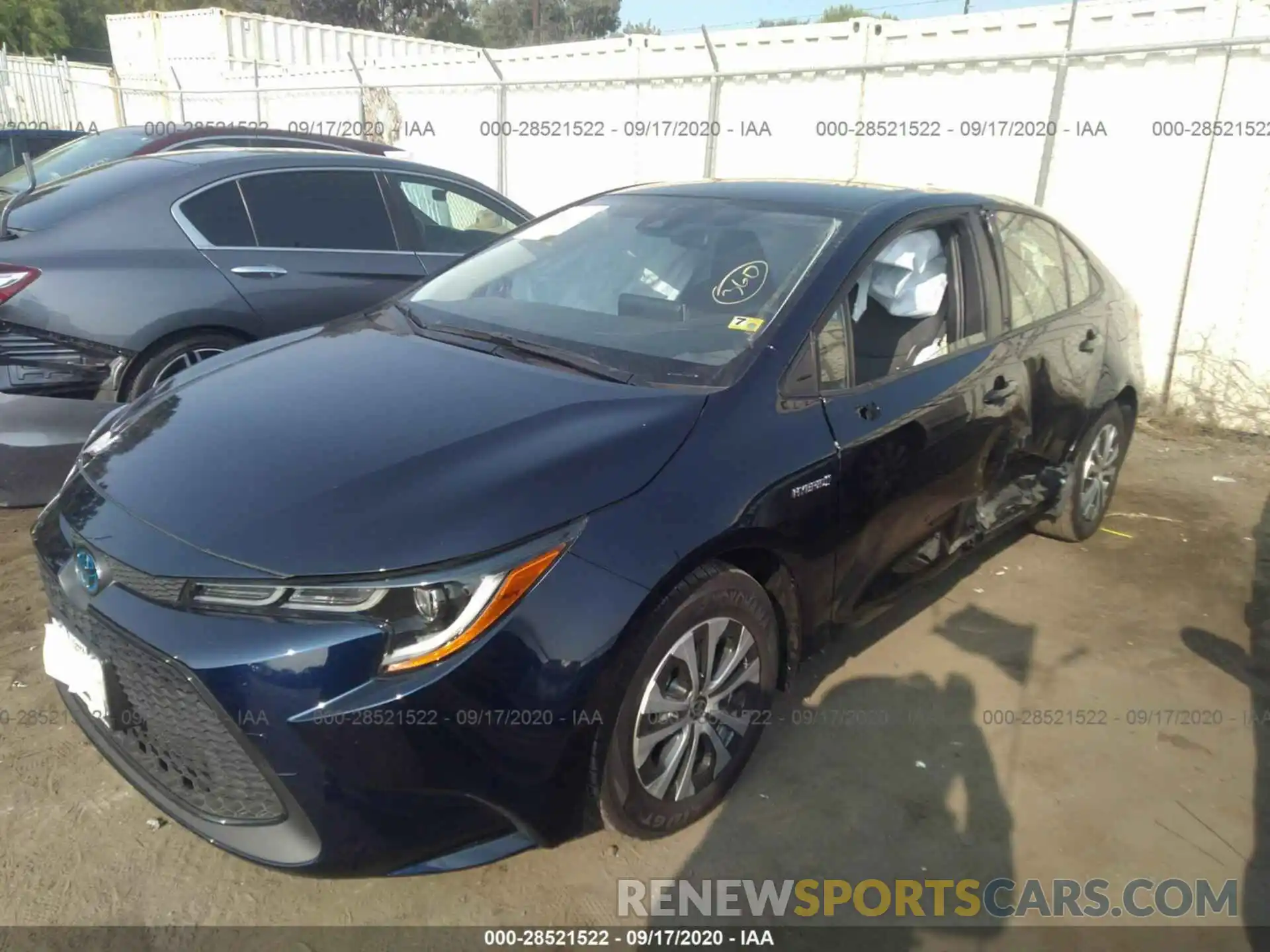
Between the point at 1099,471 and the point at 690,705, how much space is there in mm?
3084

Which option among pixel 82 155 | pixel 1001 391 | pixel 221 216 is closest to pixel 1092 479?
pixel 1001 391

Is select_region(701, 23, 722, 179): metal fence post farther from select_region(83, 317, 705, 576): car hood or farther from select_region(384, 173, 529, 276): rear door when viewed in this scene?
select_region(83, 317, 705, 576): car hood

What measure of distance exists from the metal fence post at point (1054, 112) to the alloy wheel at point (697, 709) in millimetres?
5795

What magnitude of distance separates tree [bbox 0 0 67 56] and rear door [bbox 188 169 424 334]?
39.7 meters

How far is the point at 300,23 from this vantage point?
19.3 m

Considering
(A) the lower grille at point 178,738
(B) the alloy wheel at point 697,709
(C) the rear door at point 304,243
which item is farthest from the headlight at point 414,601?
(C) the rear door at point 304,243

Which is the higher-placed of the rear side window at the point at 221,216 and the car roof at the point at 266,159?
the car roof at the point at 266,159

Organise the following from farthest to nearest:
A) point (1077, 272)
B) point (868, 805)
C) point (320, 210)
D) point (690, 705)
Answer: point (320, 210) < point (1077, 272) < point (868, 805) < point (690, 705)

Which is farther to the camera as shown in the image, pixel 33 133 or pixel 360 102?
pixel 360 102

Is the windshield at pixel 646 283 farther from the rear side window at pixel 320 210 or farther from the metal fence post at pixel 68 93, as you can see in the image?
the metal fence post at pixel 68 93

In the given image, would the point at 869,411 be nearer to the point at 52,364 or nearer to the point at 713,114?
the point at 52,364

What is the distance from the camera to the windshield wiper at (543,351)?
2.65 metres

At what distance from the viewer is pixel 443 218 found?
538 centimetres

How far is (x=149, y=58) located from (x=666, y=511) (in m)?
24.8
